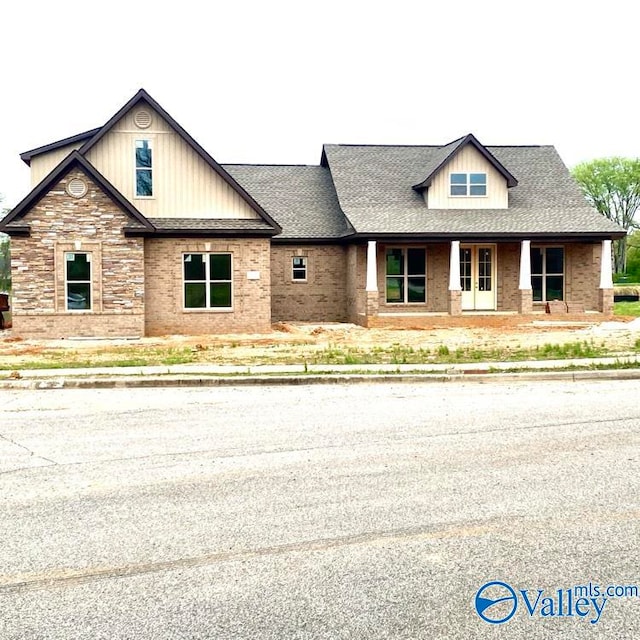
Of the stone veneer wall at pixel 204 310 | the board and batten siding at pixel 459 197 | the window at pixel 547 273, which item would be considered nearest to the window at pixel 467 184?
the board and batten siding at pixel 459 197

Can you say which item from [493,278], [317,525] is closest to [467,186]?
[493,278]

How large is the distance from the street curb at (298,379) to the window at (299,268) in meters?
16.4

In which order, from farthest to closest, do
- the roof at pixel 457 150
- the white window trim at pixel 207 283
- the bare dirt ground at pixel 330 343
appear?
1. the roof at pixel 457 150
2. the white window trim at pixel 207 283
3. the bare dirt ground at pixel 330 343

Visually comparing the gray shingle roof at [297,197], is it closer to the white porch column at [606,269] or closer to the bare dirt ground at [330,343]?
the bare dirt ground at [330,343]

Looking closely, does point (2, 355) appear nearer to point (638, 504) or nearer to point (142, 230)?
point (142, 230)

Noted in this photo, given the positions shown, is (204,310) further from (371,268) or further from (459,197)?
(459,197)

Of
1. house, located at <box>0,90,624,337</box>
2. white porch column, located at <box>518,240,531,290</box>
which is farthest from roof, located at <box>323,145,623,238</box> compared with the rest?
white porch column, located at <box>518,240,531,290</box>

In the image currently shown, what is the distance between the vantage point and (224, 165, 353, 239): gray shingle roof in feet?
103

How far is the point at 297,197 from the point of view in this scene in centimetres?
3372

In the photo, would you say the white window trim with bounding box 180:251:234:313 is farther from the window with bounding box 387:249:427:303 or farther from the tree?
the tree

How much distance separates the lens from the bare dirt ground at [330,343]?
60.7 ft

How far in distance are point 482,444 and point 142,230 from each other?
17.1m

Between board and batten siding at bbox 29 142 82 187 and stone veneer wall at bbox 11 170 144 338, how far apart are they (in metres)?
3.69

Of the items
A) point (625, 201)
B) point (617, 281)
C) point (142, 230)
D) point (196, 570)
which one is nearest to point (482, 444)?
point (196, 570)
